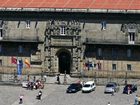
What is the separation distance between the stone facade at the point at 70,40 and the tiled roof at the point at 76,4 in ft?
5.94

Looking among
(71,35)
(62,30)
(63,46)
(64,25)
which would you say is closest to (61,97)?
(63,46)

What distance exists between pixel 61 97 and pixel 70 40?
16.2m

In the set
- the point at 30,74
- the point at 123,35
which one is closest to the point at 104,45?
the point at 123,35

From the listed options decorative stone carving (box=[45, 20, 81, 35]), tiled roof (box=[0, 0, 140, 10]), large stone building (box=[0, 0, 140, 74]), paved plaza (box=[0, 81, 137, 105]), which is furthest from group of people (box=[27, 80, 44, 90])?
Result: tiled roof (box=[0, 0, 140, 10])

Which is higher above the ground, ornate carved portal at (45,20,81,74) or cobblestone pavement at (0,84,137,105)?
ornate carved portal at (45,20,81,74)

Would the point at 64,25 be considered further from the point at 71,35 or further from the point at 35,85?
the point at 35,85

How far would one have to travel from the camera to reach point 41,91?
5266 inches

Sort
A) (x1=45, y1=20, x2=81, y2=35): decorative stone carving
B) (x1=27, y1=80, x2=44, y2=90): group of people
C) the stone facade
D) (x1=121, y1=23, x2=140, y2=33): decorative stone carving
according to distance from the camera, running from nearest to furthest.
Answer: (x1=27, y1=80, x2=44, y2=90): group of people < (x1=121, y1=23, x2=140, y2=33): decorative stone carving < the stone facade < (x1=45, y1=20, x2=81, y2=35): decorative stone carving

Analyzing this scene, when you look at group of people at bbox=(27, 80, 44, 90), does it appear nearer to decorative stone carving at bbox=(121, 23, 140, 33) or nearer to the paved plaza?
the paved plaza

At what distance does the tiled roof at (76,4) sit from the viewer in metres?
142

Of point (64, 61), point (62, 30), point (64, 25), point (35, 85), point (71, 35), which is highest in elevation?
point (64, 25)

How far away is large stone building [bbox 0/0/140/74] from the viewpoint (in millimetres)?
140125

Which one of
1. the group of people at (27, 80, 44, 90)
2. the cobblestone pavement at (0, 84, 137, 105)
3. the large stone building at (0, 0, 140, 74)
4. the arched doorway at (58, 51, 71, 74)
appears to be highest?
the large stone building at (0, 0, 140, 74)

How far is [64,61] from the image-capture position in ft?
479
